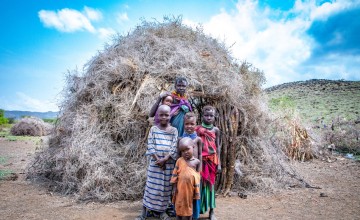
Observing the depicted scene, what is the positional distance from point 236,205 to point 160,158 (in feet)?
6.03

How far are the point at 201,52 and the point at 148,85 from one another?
1719 mm

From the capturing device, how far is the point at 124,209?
453 cm

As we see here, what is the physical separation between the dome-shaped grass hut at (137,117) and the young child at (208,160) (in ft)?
4.46

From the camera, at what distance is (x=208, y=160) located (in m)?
4.04

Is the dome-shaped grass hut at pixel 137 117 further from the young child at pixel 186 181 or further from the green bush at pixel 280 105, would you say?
the green bush at pixel 280 105

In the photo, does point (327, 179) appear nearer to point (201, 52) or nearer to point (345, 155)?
point (345, 155)

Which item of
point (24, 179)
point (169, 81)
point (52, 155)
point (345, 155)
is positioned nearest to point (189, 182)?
point (169, 81)

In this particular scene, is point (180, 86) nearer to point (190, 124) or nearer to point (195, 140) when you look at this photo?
point (190, 124)

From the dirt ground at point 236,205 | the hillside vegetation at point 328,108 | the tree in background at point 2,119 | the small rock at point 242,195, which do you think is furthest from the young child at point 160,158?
the tree in background at point 2,119

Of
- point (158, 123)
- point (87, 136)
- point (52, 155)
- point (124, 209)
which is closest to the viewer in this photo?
point (158, 123)

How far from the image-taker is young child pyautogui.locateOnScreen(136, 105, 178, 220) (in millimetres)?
3838

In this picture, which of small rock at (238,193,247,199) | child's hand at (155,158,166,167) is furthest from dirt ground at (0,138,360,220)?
child's hand at (155,158,166,167)

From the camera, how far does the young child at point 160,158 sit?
3838mm

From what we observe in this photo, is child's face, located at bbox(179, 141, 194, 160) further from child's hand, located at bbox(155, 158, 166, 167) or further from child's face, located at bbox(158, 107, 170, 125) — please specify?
child's face, located at bbox(158, 107, 170, 125)
